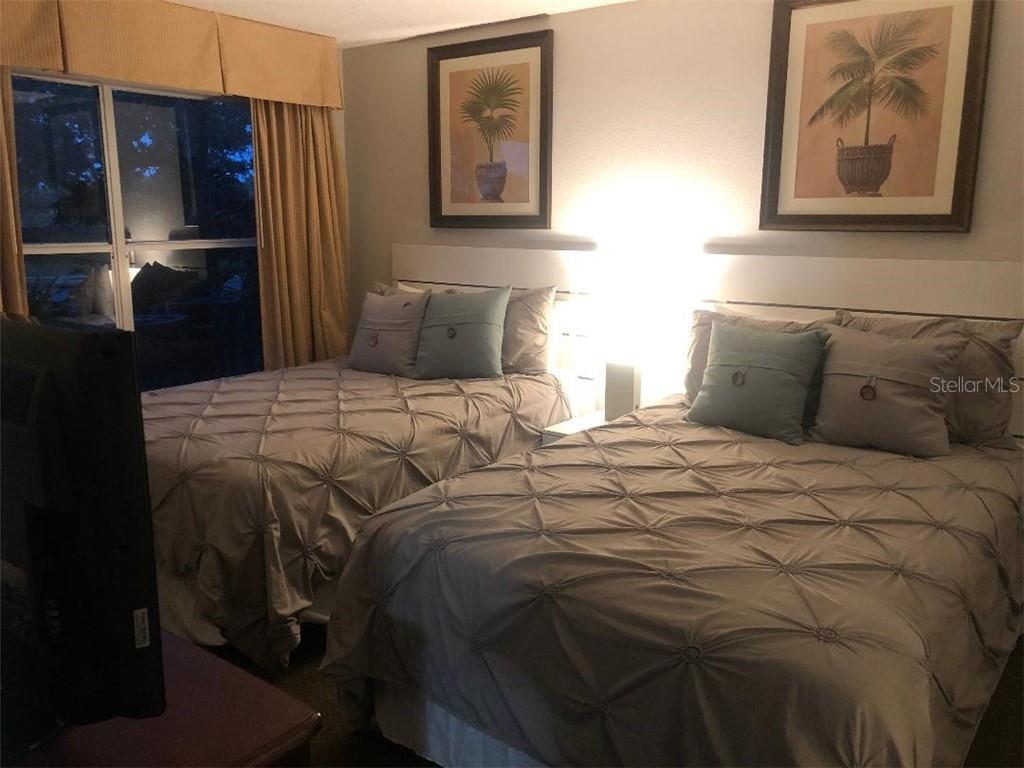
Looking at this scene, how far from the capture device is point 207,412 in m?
2.90

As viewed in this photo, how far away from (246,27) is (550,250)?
71.2 inches

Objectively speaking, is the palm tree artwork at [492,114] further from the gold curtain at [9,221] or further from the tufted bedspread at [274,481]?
the gold curtain at [9,221]

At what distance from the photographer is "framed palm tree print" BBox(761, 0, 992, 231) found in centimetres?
271

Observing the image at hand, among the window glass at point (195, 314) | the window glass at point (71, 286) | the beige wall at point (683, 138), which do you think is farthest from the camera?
the window glass at point (195, 314)

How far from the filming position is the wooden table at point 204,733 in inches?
35.4

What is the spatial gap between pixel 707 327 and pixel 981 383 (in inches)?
37.0

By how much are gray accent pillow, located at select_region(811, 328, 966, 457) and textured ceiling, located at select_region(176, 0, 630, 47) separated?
6.39ft

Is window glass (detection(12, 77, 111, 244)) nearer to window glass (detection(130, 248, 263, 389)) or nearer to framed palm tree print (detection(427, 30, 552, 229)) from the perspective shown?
window glass (detection(130, 248, 263, 389))

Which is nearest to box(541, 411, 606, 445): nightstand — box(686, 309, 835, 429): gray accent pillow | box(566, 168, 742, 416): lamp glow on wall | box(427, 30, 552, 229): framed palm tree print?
box(566, 168, 742, 416): lamp glow on wall

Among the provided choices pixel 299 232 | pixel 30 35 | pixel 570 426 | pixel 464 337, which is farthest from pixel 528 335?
pixel 30 35

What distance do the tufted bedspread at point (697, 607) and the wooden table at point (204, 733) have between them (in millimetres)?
711

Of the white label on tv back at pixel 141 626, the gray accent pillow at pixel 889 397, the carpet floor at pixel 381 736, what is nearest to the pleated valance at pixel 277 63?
the carpet floor at pixel 381 736

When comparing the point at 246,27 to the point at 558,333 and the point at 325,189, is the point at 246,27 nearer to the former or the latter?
the point at 325,189

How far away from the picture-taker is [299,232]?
167 inches
